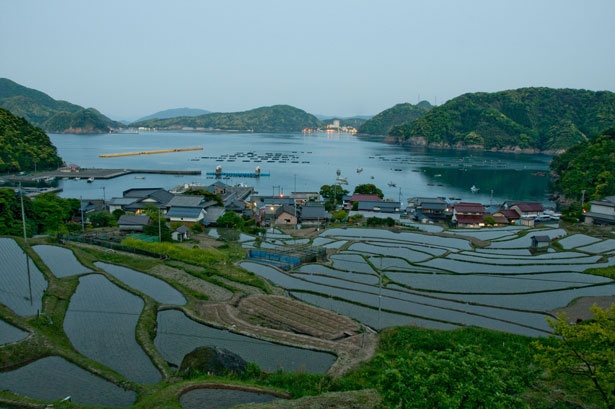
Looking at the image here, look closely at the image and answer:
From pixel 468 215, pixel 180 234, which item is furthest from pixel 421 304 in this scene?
pixel 468 215

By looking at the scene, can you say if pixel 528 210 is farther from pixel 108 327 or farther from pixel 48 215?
pixel 48 215

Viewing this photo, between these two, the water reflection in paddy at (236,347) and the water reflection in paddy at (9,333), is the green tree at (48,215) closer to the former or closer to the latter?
the water reflection in paddy at (9,333)

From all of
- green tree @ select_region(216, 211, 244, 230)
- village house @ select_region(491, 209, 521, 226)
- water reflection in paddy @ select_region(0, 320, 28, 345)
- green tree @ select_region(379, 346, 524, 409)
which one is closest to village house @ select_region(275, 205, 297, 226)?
green tree @ select_region(216, 211, 244, 230)

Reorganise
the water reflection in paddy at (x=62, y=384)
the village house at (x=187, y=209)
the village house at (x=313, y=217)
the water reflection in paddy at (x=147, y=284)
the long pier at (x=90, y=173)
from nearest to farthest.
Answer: the water reflection in paddy at (x=62, y=384)
the water reflection in paddy at (x=147, y=284)
the village house at (x=187, y=209)
the village house at (x=313, y=217)
the long pier at (x=90, y=173)

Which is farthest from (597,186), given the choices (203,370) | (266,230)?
(203,370)

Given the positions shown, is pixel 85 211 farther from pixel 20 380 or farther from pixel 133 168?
pixel 133 168

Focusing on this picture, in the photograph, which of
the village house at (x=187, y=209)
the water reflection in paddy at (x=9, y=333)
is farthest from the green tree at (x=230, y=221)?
the water reflection in paddy at (x=9, y=333)
